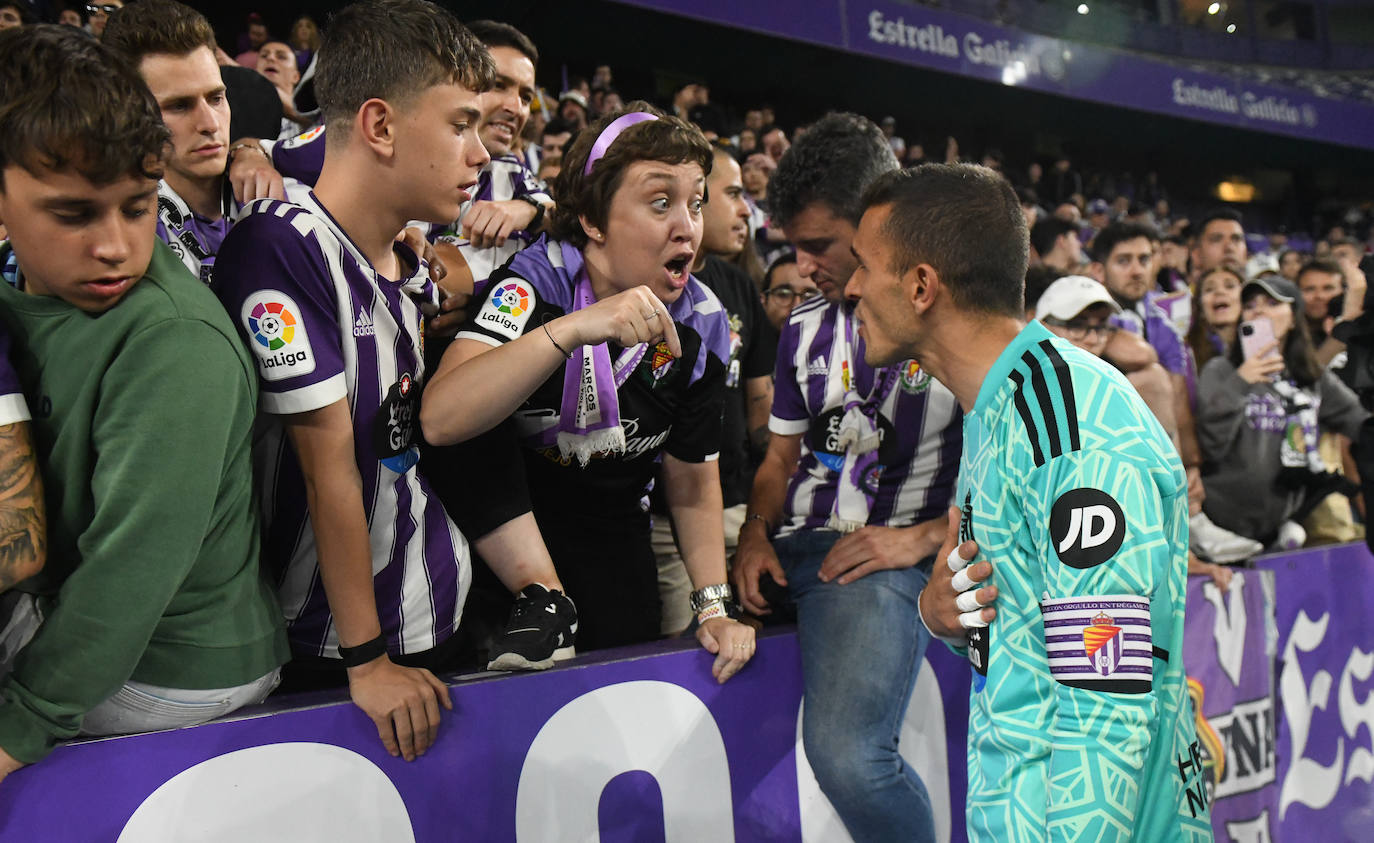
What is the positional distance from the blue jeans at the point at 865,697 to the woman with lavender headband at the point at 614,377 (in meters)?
0.21

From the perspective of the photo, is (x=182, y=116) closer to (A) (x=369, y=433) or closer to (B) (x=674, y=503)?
(A) (x=369, y=433)

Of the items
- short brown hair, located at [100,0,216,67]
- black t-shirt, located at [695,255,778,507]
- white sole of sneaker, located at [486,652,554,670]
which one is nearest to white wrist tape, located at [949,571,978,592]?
white sole of sneaker, located at [486,652,554,670]

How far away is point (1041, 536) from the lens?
1609mm

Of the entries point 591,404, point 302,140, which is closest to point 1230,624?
point 591,404

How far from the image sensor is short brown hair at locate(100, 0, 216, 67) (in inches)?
90.7

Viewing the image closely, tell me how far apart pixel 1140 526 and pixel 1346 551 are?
9.74 ft

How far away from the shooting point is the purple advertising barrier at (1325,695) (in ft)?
11.4

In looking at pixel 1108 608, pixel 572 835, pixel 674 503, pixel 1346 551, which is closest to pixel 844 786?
pixel 572 835

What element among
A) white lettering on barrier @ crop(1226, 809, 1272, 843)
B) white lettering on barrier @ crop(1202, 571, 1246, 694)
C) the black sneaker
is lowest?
white lettering on barrier @ crop(1226, 809, 1272, 843)

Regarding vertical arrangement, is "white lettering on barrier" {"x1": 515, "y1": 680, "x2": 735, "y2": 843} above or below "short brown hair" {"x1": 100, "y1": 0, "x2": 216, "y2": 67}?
below

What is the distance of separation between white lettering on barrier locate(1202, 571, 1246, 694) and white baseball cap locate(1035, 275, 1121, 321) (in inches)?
41.1

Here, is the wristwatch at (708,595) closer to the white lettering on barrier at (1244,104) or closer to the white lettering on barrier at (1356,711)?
the white lettering on barrier at (1356,711)

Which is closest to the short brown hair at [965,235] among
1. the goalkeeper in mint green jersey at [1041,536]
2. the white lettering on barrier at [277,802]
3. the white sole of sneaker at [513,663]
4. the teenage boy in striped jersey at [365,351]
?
the goalkeeper in mint green jersey at [1041,536]

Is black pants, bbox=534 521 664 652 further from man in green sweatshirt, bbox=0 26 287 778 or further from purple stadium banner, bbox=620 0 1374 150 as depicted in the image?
purple stadium banner, bbox=620 0 1374 150
